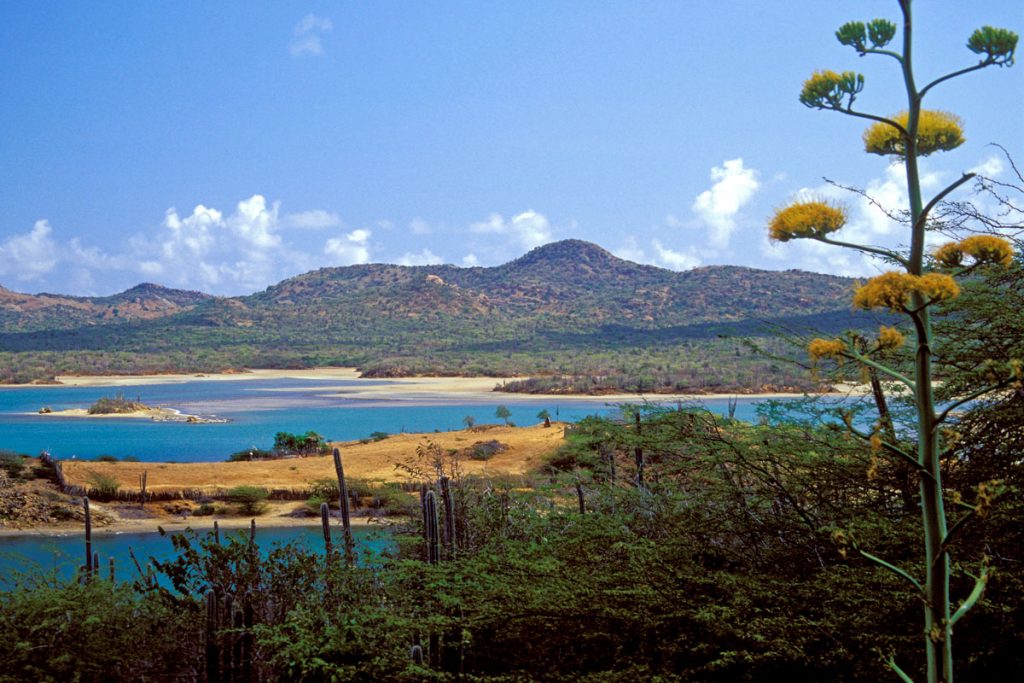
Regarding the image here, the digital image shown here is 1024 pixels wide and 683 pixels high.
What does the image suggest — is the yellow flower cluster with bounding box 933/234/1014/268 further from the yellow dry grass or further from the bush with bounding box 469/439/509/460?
the bush with bounding box 469/439/509/460

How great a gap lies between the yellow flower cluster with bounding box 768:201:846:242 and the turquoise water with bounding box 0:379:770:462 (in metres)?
26.8

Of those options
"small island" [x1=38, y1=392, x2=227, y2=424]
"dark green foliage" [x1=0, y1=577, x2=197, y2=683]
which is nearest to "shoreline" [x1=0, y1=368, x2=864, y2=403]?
"small island" [x1=38, y1=392, x2=227, y2=424]

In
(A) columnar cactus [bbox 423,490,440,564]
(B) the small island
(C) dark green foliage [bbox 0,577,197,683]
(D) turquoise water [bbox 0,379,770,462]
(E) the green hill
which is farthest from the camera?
(E) the green hill

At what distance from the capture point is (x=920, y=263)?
268 cm

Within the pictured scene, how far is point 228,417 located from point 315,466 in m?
24.8

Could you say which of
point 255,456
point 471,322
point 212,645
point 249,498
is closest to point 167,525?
point 249,498

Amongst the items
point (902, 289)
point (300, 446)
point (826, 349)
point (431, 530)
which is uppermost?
point (902, 289)

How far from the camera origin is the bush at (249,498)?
26047mm

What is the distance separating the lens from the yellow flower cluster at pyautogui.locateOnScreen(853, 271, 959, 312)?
8.10 ft

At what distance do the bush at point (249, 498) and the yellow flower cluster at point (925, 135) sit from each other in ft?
81.7

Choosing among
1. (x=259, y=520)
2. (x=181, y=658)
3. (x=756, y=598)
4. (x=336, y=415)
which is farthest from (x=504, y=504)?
(x=336, y=415)

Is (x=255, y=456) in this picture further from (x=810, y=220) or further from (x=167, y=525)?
(x=810, y=220)

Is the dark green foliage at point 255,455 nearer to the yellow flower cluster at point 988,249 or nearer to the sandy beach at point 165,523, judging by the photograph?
the sandy beach at point 165,523

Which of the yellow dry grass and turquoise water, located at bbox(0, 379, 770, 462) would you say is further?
turquoise water, located at bbox(0, 379, 770, 462)
